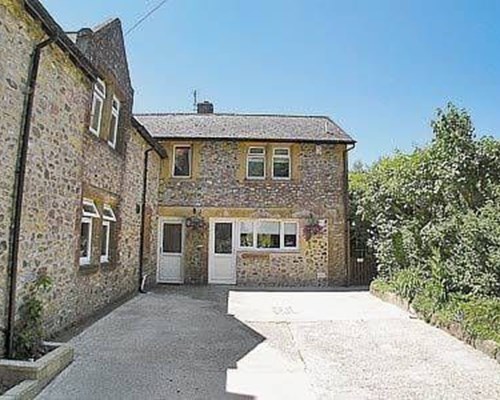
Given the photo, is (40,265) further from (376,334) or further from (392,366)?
(376,334)

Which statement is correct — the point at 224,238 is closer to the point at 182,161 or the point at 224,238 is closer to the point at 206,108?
the point at 182,161

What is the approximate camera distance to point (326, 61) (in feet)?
40.1

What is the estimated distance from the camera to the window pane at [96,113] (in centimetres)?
1002

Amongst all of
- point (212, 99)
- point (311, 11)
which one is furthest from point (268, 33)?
point (212, 99)

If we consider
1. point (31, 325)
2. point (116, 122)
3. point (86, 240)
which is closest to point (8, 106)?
point (31, 325)

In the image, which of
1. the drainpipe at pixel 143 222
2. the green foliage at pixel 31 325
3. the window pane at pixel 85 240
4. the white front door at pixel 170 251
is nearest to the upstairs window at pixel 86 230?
the window pane at pixel 85 240

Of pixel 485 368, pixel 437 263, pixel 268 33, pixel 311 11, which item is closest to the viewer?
pixel 485 368

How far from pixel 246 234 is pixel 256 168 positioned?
2.60 m

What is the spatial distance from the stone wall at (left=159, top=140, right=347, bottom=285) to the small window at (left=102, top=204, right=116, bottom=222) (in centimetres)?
594

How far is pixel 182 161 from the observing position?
18.2m

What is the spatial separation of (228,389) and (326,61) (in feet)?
30.0

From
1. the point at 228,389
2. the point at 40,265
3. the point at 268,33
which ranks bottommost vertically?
the point at 228,389

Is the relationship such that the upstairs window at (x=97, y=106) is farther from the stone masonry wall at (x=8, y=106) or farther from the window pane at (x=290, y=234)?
the window pane at (x=290, y=234)

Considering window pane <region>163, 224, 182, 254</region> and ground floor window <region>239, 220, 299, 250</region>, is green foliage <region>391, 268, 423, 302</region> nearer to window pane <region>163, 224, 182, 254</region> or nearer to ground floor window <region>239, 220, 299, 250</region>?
ground floor window <region>239, 220, 299, 250</region>
